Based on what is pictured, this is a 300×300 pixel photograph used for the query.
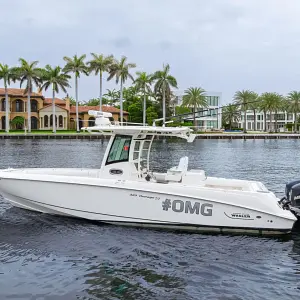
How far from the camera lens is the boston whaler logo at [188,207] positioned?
10906mm

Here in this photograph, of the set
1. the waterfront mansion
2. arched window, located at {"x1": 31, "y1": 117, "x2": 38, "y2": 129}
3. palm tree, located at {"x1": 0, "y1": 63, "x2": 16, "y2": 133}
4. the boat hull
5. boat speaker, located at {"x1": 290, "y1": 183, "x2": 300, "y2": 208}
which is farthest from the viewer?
arched window, located at {"x1": 31, "y1": 117, "x2": 38, "y2": 129}

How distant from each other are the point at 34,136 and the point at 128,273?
242ft

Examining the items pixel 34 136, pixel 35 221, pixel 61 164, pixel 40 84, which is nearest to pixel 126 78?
pixel 40 84

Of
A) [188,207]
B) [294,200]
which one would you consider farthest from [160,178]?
[294,200]

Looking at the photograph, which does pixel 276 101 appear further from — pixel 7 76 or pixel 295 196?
pixel 295 196

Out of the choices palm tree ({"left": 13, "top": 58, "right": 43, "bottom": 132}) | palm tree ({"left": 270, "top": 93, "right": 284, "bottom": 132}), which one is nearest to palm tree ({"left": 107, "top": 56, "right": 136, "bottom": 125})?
palm tree ({"left": 13, "top": 58, "right": 43, "bottom": 132})

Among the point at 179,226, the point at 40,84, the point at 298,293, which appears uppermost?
the point at 40,84

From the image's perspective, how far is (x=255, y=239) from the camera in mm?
10883

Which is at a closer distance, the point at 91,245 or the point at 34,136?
the point at 91,245

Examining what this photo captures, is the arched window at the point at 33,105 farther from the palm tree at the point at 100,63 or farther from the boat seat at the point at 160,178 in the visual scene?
the boat seat at the point at 160,178

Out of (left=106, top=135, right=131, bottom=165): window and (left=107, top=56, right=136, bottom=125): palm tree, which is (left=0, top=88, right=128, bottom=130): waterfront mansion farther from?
(left=106, top=135, right=131, bottom=165): window

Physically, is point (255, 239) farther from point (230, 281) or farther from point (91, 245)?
point (91, 245)

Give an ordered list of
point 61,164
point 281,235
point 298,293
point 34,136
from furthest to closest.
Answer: point 34,136 → point 61,164 → point 281,235 → point 298,293

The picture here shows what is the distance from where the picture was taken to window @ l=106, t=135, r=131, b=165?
12195 mm
